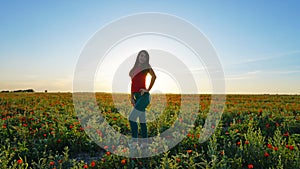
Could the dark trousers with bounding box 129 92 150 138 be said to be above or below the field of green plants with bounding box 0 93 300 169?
above

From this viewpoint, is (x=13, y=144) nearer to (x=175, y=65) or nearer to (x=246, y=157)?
(x=175, y=65)

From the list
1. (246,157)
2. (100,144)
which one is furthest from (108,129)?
(246,157)

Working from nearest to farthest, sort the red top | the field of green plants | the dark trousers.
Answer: the field of green plants → the dark trousers → the red top

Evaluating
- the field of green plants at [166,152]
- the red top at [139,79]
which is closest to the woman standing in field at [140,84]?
the red top at [139,79]

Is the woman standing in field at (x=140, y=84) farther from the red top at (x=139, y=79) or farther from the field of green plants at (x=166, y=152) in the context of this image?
the field of green plants at (x=166, y=152)

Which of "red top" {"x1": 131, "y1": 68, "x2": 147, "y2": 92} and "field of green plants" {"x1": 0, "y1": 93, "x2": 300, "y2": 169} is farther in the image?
"red top" {"x1": 131, "y1": 68, "x2": 147, "y2": 92}

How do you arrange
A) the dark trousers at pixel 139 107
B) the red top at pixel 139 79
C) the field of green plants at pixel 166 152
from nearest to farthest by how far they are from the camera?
the field of green plants at pixel 166 152 → the dark trousers at pixel 139 107 → the red top at pixel 139 79

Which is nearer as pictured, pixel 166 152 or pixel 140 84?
pixel 166 152

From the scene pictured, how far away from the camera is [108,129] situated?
303 inches

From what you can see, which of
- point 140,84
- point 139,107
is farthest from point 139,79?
point 139,107

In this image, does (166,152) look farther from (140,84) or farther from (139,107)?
(140,84)

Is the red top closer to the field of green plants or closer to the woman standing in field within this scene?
the woman standing in field

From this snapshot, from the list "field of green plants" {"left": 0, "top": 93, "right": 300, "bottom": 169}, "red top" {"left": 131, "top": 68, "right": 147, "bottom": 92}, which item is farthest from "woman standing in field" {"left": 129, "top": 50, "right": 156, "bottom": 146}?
"field of green plants" {"left": 0, "top": 93, "right": 300, "bottom": 169}

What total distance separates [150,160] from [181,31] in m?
3.44
